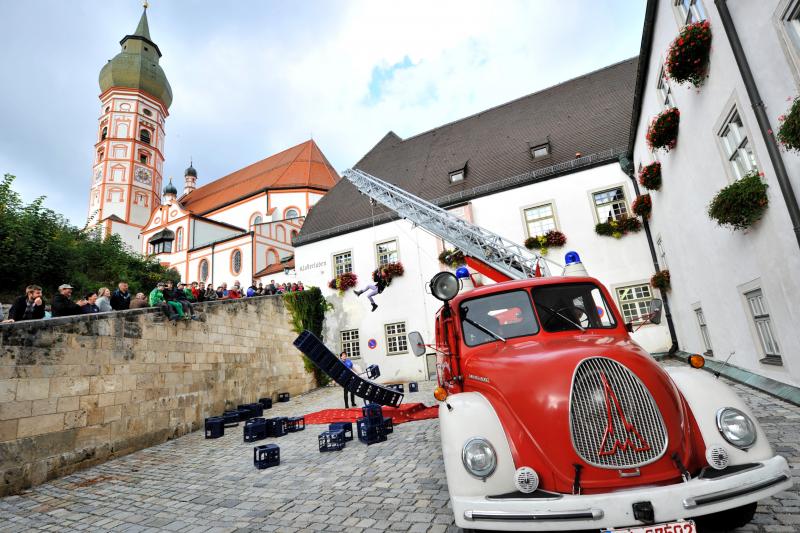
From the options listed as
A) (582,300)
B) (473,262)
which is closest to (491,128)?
(473,262)

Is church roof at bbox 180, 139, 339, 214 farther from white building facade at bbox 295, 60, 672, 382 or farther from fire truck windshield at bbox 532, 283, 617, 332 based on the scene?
fire truck windshield at bbox 532, 283, 617, 332

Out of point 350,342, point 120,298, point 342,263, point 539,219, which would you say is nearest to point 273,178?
point 342,263

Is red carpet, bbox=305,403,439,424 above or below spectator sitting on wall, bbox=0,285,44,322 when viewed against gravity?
below

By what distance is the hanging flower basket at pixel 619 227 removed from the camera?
13.3 meters

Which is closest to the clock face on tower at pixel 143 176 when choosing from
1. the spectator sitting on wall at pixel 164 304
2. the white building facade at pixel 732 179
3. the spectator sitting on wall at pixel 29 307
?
the spectator sitting on wall at pixel 164 304

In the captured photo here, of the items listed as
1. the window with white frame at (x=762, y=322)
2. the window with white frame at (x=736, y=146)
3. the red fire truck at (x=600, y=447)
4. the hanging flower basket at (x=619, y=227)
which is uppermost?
the hanging flower basket at (x=619, y=227)

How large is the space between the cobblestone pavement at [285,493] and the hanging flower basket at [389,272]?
10.1 meters

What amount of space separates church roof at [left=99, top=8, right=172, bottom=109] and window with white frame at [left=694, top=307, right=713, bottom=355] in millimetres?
59978

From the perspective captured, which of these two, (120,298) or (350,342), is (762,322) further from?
(350,342)

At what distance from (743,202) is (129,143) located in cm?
5684

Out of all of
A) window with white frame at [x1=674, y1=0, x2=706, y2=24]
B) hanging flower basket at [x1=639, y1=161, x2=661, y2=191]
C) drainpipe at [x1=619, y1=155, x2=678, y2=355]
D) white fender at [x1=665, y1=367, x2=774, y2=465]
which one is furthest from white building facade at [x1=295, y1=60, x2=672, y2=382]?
white fender at [x1=665, y1=367, x2=774, y2=465]

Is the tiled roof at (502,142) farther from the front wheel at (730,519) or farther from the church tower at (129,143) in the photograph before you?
the church tower at (129,143)

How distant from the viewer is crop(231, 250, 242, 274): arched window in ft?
111

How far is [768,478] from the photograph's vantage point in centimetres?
237
